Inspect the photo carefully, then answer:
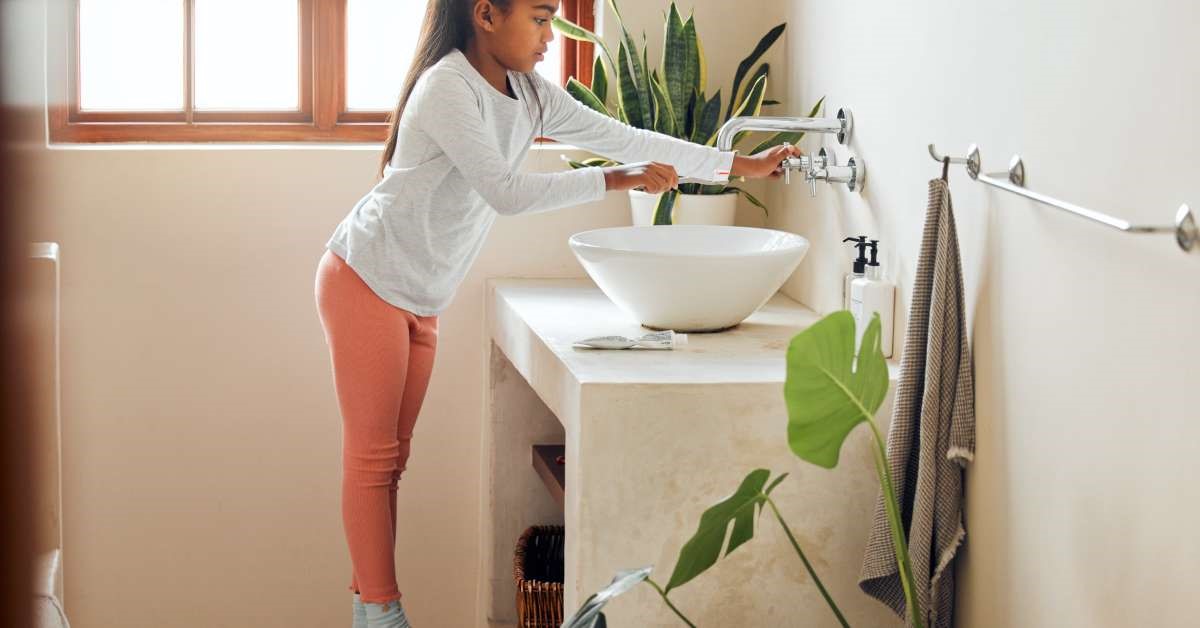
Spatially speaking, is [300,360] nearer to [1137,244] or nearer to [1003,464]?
[1003,464]

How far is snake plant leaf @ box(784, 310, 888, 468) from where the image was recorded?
138cm

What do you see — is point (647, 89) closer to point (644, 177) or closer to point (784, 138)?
point (784, 138)

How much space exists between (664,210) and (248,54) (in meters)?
1.08

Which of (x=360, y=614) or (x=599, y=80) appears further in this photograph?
(x=599, y=80)

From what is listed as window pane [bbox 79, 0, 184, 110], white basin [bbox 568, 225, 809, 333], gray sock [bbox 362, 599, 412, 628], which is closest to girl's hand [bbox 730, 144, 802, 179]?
white basin [bbox 568, 225, 809, 333]

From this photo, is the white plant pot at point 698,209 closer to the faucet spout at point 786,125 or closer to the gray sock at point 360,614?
the faucet spout at point 786,125

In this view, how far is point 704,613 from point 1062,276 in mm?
723

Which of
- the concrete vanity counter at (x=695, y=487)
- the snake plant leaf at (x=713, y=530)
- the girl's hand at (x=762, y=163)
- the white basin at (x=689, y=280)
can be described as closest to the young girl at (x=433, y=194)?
the girl's hand at (x=762, y=163)

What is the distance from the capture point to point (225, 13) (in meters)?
2.87

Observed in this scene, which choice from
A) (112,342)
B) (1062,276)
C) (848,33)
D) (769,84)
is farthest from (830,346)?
(112,342)

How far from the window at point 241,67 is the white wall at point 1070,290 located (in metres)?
1.41

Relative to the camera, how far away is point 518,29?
2027 millimetres

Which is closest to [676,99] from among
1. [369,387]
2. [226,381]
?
[369,387]

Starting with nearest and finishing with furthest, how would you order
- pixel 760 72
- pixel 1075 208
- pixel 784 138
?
pixel 1075 208, pixel 784 138, pixel 760 72
